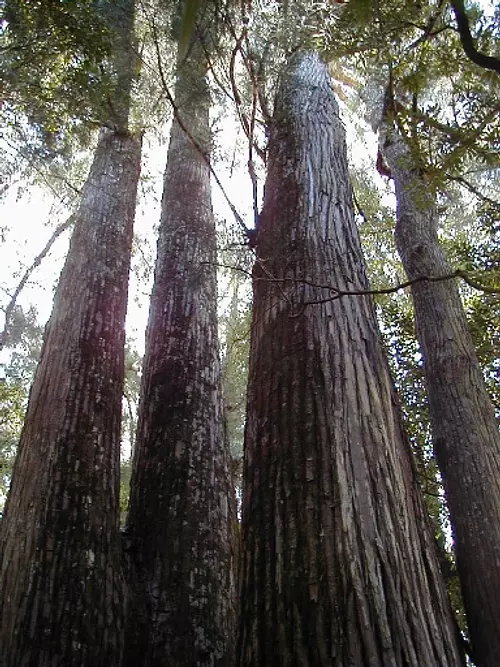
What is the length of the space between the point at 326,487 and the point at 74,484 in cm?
201

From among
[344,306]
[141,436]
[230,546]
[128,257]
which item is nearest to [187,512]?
[230,546]

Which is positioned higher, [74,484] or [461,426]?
[461,426]

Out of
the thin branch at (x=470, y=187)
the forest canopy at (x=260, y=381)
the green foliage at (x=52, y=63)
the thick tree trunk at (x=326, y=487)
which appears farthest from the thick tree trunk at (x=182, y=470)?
the thin branch at (x=470, y=187)

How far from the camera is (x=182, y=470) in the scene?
3.80 metres

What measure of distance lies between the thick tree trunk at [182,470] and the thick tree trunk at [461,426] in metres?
1.50

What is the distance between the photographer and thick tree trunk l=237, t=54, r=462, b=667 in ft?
5.18

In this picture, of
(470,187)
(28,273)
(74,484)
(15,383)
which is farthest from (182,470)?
(28,273)

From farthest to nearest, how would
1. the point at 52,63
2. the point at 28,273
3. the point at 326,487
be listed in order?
the point at 28,273, the point at 52,63, the point at 326,487

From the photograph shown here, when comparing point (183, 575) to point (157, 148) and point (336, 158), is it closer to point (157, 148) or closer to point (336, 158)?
point (336, 158)

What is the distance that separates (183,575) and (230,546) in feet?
1.36

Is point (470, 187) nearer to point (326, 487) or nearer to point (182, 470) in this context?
point (182, 470)

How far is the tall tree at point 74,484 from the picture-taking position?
291cm

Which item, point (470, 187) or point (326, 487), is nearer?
point (326, 487)

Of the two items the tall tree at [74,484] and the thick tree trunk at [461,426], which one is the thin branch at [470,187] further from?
the tall tree at [74,484]
